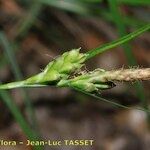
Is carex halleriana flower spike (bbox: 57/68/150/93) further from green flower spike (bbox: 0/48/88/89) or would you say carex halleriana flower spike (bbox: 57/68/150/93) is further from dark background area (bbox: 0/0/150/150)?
dark background area (bbox: 0/0/150/150)

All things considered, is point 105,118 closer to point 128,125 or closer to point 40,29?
point 128,125

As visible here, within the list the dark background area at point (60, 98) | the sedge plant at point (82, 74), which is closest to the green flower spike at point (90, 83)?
the sedge plant at point (82, 74)

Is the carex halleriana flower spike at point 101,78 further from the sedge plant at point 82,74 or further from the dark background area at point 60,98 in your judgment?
the dark background area at point 60,98

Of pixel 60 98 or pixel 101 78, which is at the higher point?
pixel 60 98

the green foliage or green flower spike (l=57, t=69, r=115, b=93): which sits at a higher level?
the green foliage

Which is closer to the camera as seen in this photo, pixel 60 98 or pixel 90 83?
pixel 90 83

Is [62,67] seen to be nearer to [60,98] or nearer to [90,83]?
[90,83]

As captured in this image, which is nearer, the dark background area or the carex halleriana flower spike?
the carex halleriana flower spike

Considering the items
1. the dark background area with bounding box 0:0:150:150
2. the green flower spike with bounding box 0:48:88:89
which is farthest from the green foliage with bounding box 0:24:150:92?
the dark background area with bounding box 0:0:150:150

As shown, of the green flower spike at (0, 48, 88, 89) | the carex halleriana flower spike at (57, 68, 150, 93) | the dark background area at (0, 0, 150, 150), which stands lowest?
the carex halleriana flower spike at (57, 68, 150, 93)

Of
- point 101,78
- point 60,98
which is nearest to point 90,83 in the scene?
point 101,78
